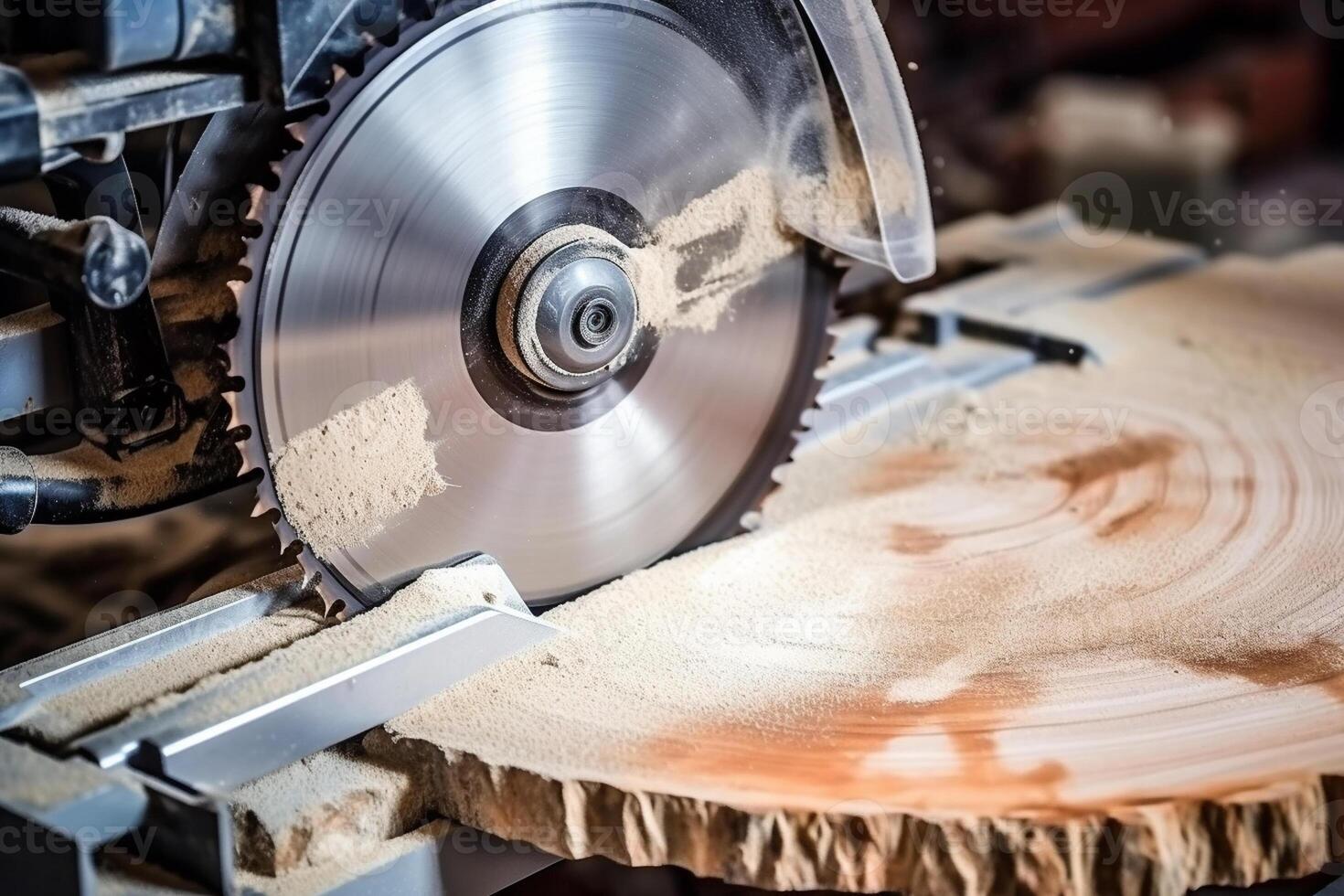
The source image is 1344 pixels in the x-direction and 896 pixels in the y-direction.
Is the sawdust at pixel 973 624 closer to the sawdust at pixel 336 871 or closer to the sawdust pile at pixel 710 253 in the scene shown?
the sawdust at pixel 336 871

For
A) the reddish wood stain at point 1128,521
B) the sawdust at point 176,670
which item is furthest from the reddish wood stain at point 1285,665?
the sawdust at point 176,670

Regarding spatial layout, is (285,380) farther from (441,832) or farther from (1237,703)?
(1237,703)

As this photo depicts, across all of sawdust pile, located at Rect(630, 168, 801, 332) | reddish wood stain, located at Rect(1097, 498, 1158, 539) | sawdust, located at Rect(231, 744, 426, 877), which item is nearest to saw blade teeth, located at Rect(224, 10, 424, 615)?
sawdust, located at Rect(231, 744, 426, 877)

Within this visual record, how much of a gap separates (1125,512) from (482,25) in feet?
3.78

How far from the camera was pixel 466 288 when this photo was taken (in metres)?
1.79

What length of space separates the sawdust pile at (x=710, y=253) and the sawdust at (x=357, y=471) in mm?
352

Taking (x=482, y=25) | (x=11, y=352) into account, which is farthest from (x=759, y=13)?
(x=11, y=352)

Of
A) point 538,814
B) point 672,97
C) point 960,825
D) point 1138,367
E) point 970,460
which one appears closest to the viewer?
point 960,825

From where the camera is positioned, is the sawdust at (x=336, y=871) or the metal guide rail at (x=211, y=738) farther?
the sawdust at (x=336, y=871)

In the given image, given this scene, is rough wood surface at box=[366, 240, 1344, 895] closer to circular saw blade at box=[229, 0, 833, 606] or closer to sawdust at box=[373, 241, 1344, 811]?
sawdust at box=[373, 241, 1344, 811]

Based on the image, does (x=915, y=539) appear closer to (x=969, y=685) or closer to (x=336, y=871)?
(x=969, y=685)

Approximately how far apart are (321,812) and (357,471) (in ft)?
1.33

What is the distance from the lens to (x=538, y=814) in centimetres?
158

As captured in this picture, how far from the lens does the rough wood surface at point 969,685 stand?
1.50 m
